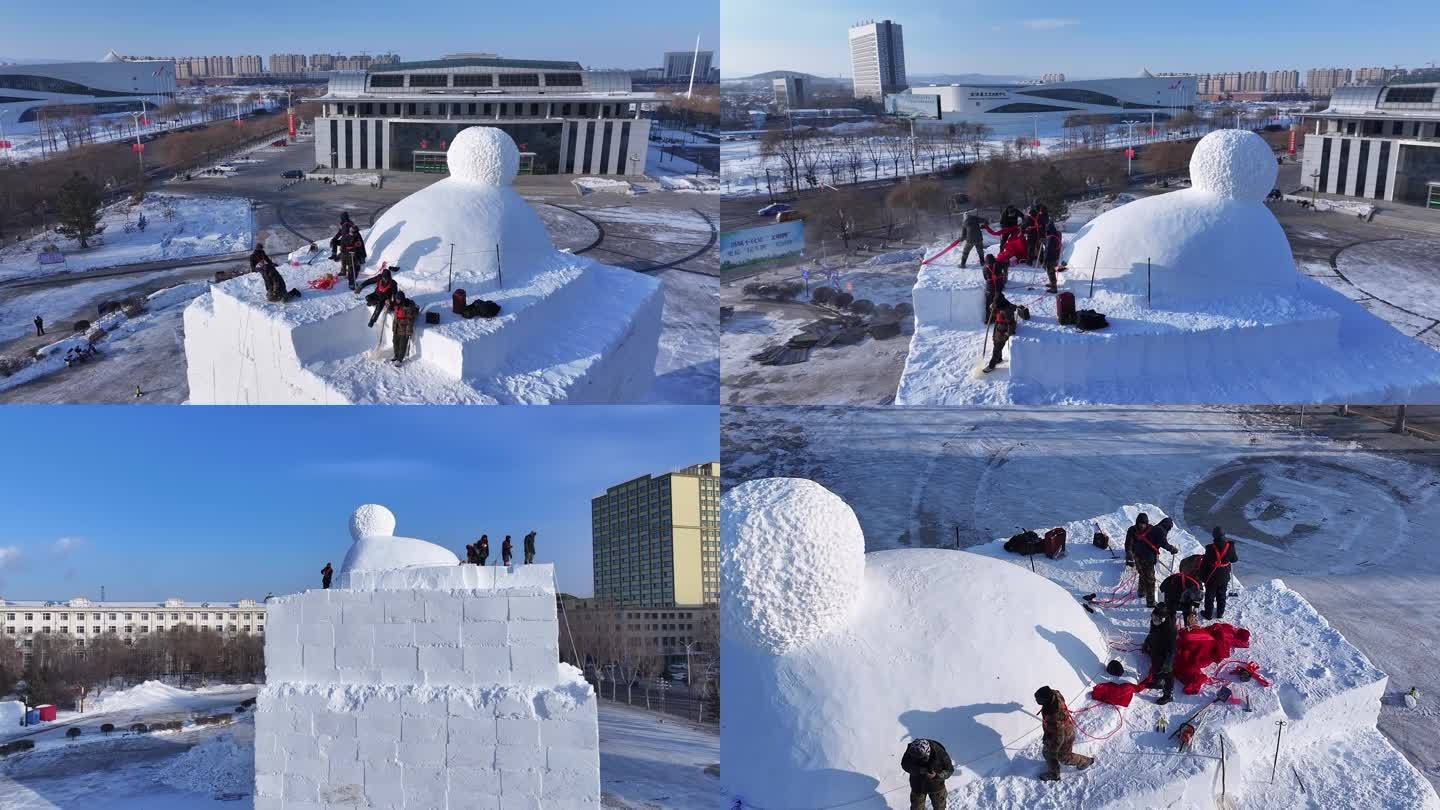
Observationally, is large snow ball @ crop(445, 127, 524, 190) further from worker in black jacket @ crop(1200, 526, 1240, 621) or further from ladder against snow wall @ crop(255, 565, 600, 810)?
worker in black jacket @ crop(1200, 526, 1240, 621)

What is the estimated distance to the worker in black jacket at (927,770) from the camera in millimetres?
6426

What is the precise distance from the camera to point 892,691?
23.0ft

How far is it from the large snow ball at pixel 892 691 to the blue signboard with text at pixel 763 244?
24.6 meters

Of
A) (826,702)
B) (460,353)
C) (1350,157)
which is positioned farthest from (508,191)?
(1350,157)

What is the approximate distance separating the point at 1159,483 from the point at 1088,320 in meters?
4.08

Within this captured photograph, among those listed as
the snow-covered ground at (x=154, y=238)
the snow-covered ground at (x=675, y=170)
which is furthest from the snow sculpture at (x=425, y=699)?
the snow-covered ground at (x=675, y=170)

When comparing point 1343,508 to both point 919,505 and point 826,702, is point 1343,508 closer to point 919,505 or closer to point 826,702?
point 919,505

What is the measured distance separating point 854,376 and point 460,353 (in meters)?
11.2

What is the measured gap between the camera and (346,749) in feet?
26.2

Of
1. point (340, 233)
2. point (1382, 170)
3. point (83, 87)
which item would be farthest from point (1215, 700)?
point (83, 87)

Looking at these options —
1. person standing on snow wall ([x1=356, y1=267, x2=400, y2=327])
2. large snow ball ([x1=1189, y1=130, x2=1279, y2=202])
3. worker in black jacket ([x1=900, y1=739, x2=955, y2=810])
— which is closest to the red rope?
worker in black jacket ([x1=900, y1=739, x2=955, y2=810])

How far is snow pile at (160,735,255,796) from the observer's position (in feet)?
38.7

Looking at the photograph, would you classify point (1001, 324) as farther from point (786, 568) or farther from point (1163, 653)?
point (786, 568)

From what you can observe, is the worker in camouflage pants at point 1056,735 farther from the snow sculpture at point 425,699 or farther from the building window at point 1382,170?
the building window at point 1382,170
